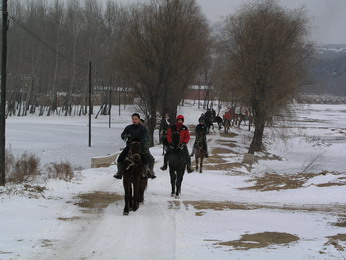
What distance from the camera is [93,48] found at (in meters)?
70.8

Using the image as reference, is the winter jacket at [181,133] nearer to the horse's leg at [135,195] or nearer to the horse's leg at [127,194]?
the horse's leg at [135,195]

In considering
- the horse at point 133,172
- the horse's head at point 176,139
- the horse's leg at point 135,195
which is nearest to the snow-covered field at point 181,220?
the horse's leg at point 135,195

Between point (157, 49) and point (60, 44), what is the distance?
37.3 metres

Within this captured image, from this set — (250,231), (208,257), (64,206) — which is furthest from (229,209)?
(208,257)

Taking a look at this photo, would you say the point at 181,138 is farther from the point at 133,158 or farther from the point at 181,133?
the point at 133,158

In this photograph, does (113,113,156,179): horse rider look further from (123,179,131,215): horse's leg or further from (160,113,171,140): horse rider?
(160,113,171,140): horse rider

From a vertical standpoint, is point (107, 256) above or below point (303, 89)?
below

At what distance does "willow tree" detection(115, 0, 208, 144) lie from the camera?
1403 inches

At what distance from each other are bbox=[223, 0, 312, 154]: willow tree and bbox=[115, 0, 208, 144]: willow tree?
3.90 meters

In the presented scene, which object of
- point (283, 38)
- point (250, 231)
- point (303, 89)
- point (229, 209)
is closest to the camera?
point (250, 231)

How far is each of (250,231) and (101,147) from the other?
31.5 m

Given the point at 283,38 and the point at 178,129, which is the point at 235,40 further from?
the point at 178,129

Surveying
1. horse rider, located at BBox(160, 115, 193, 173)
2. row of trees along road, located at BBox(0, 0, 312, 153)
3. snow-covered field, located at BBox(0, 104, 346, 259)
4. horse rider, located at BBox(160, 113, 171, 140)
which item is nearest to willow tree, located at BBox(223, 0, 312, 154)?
row of trees along road, located at BBox(0, 0, 312, 153)

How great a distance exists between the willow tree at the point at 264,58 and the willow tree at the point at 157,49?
153 inches
